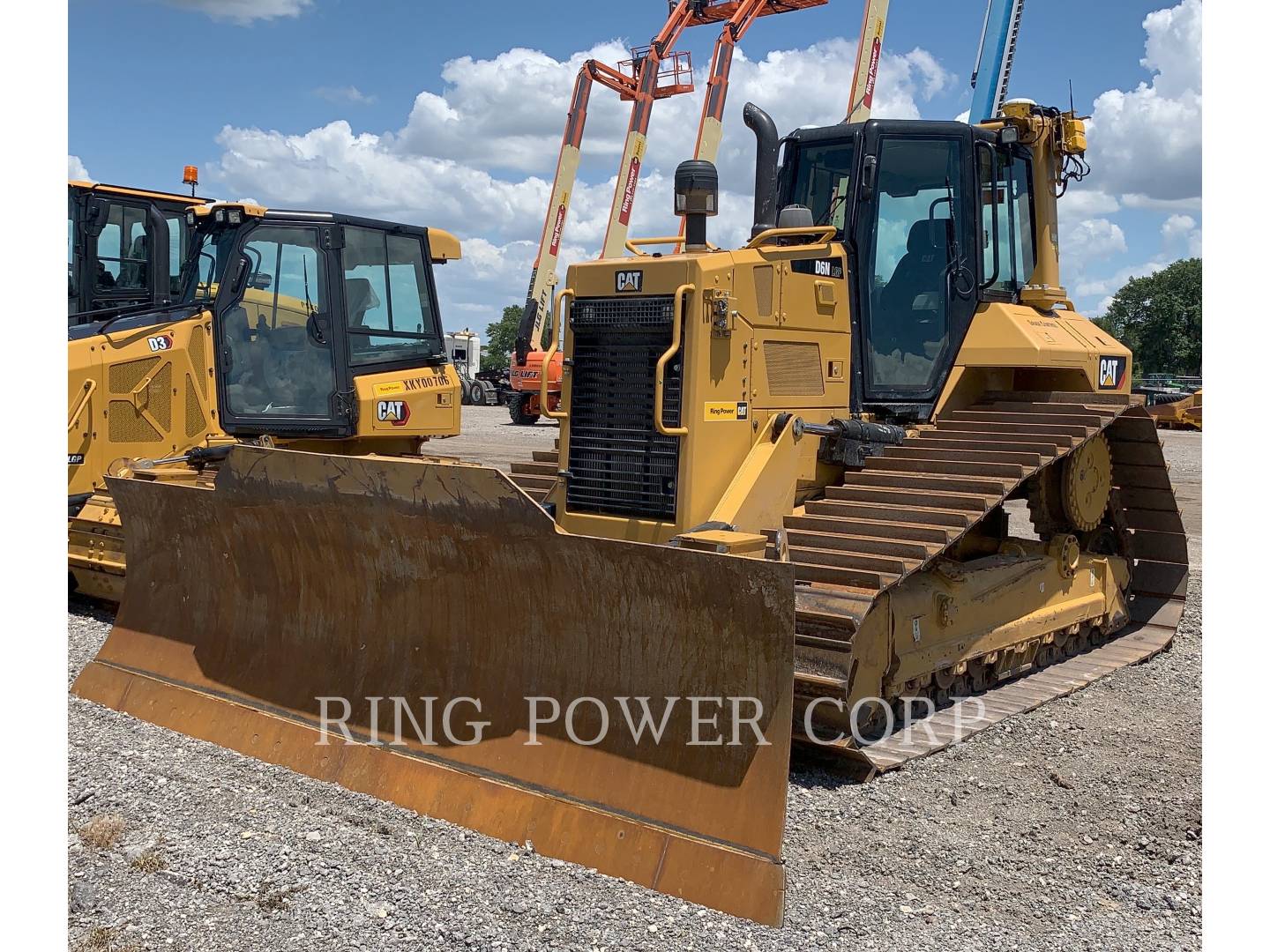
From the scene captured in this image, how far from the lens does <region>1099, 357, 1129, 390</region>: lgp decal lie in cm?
756

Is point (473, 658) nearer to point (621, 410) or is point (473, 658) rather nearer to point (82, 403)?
point (621, 410)

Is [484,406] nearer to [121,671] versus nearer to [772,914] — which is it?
[121,671]

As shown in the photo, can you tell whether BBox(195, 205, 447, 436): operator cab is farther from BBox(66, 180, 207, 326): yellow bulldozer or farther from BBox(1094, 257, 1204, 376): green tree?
BBox(1094, 257, 1204, 376): green tree

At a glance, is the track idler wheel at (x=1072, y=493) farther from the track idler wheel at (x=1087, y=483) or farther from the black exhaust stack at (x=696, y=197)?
the black exhaust stack at (x=696, y=197)

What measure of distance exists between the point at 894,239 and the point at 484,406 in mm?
32616

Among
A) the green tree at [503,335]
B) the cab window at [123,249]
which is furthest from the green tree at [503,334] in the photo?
the cab window at [123,249]

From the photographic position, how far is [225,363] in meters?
9.26

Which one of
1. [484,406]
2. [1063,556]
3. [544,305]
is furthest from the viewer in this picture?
[484,406]

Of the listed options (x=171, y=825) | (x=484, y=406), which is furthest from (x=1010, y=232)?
(x=484, y=406)

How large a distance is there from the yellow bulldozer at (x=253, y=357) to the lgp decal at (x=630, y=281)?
12.2ft

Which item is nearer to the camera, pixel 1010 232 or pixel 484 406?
pixel 1010 232

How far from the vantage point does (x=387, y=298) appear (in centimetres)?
998

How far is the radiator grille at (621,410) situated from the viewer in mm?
5895

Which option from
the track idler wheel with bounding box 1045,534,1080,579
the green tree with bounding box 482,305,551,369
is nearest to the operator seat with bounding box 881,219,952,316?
the track idler wheel with bounding box 1045,534,1080,579
